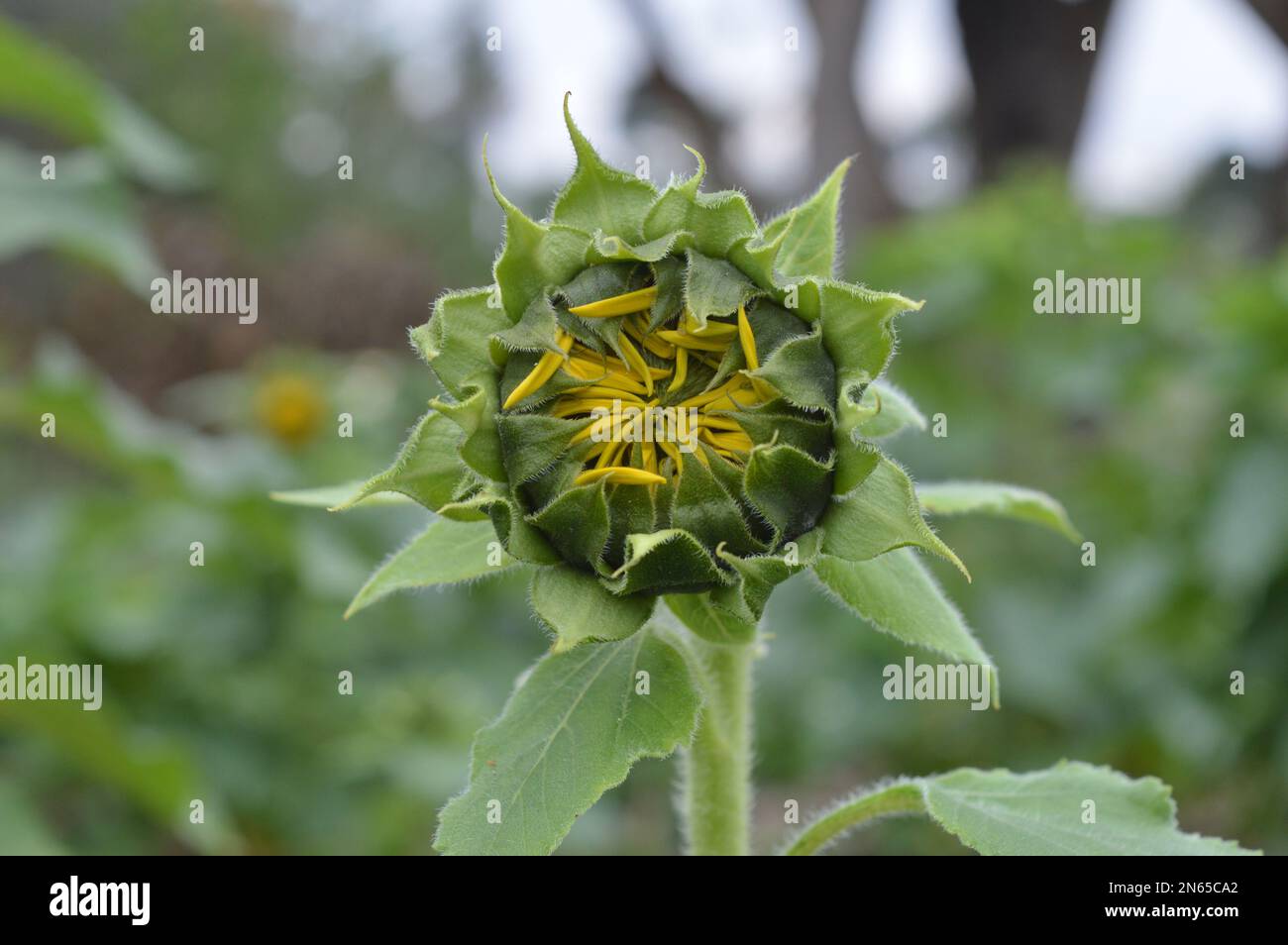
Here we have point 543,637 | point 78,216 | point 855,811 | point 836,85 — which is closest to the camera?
point 855,811

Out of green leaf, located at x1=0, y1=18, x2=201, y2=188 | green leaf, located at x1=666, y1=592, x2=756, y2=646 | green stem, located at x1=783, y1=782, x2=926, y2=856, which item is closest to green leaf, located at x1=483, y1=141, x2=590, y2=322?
green leaf, located at x1=666, y1=592, x2=756, y2=646

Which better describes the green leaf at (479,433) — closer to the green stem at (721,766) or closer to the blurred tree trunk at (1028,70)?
the green stem at (721,766)

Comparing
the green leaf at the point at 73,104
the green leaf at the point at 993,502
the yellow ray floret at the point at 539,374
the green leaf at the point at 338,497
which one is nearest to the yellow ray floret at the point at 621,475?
the yellow ray floret at the point at 539,374

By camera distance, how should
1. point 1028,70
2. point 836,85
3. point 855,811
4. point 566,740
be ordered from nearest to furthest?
1. point 566,740
2. point 855,811
3. point 836,85
4. point 1028,70

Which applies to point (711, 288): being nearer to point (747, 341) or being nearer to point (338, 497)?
point (747, 341)

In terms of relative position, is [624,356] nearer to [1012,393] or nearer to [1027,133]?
[1012,393]

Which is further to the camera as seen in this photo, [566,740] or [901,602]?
[901,602]

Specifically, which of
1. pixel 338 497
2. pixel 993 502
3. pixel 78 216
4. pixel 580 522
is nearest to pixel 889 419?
pixel 993 502
